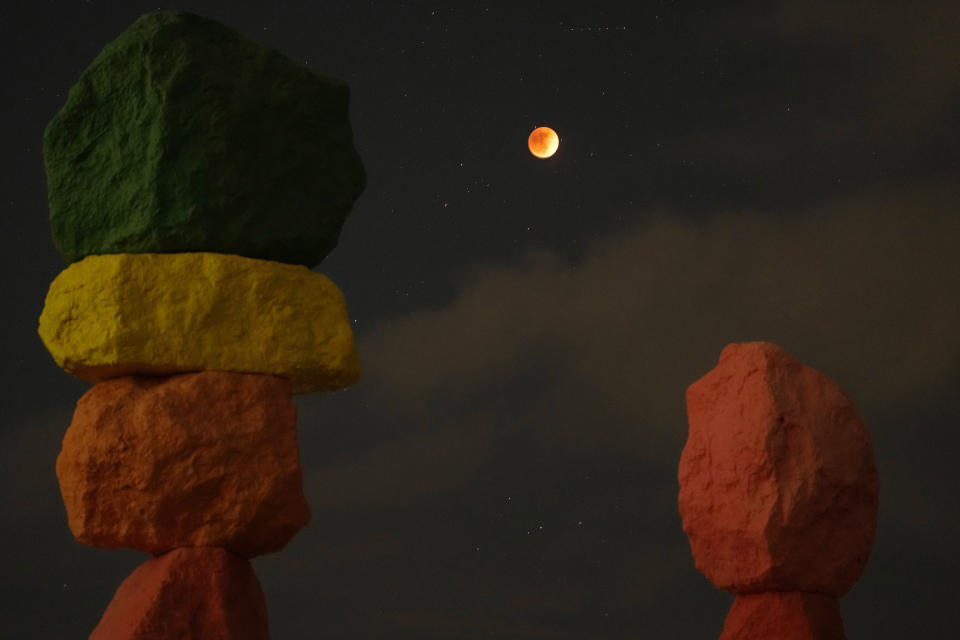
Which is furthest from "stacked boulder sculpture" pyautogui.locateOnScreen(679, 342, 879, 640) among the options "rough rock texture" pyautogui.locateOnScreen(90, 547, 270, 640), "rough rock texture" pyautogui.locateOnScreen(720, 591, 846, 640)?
"rough rock texture" pyautogui.locateOnScreen(90, 547, 270, 640)

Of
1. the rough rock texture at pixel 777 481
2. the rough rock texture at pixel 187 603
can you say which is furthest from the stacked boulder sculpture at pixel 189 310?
the rough rock texture at pixel 777 481

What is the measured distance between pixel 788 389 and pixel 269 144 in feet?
12.6

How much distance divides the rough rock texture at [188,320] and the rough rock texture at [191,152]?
15cm

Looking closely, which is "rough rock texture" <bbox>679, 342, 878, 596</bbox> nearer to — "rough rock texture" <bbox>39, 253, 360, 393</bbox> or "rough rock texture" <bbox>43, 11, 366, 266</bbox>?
"rough rock texture" <bbox>39, 253, 360, 393</bbox>

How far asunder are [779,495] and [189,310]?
157 inches

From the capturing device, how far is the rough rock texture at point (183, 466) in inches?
266

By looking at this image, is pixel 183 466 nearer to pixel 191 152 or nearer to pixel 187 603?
pixel 187 603

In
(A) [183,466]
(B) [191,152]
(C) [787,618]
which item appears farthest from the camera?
(C) [787,618]

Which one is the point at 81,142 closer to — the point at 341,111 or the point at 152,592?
the point at 341,111

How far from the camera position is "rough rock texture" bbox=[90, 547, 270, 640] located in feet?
21.9

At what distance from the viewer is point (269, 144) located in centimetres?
730

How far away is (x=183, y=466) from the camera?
6.76 m

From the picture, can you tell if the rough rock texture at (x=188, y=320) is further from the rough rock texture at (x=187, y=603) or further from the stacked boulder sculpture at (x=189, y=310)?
→ the rough rock texture at (x=187, y=603)

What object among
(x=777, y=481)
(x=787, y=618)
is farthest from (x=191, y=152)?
(x=787, y=618)
